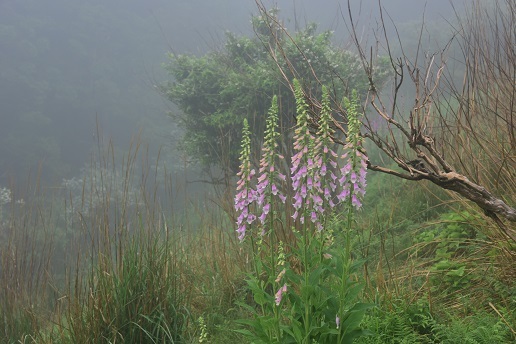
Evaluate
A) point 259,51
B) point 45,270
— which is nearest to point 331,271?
point 45,270

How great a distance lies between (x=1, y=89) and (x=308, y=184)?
74.8 ft

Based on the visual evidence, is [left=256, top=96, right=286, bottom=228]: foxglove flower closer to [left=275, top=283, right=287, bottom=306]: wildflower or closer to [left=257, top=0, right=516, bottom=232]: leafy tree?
[left=275, top=283, right=287, bottom=306]: wildflower

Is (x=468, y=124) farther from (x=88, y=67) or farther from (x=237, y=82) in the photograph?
(x=88, y=67)

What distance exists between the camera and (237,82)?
920cm

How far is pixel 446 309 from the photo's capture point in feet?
10.3

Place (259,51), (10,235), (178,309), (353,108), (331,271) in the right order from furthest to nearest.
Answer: (259,51) < (10,235) < (178,309) < (331,271) < (353,108)

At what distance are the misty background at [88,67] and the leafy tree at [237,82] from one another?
8447 millimetres

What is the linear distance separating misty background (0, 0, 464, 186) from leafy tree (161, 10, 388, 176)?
8.45 meters

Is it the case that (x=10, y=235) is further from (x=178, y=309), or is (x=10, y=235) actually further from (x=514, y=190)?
(x=514, y=190)

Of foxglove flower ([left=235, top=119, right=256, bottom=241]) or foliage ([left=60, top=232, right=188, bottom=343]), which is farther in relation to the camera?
foliage ([left=60, top=232, right=188, bottom=343])

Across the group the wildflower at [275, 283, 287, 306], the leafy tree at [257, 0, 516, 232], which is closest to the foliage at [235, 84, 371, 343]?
the wildflower at [275, 283, 287, 306]

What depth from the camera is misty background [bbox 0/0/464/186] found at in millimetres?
20109

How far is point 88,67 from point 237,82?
17867mm

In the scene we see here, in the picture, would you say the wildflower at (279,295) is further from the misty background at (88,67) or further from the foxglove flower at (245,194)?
the misty background at (88,67)
